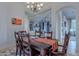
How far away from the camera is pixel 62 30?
1925 mm

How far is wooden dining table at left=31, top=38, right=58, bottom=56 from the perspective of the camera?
6.24 ft

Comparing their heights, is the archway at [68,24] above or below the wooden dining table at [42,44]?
above

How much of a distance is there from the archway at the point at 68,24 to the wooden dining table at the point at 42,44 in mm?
134

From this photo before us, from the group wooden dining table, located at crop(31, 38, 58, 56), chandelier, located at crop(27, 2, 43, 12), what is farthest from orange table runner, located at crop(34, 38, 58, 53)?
chandelier, located at crop(27, 2, 43, 12)

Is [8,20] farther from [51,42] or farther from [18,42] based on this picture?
A: [51,42]

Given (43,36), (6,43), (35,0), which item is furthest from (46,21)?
(6,43)

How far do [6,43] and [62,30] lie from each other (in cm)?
87

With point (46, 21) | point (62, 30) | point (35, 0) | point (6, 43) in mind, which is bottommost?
point (6, 43)

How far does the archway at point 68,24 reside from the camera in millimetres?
1888

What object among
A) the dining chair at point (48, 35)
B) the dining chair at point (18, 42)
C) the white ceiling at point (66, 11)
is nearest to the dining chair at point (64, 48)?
the dining chair at point (48, 35)

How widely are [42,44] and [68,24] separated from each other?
50 cm

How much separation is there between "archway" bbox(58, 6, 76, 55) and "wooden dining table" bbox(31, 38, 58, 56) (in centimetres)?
13

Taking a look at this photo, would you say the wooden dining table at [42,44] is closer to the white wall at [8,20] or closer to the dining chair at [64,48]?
the dining chair at [64,48]

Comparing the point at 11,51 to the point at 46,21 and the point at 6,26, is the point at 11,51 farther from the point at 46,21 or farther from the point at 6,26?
the point at 46,21
